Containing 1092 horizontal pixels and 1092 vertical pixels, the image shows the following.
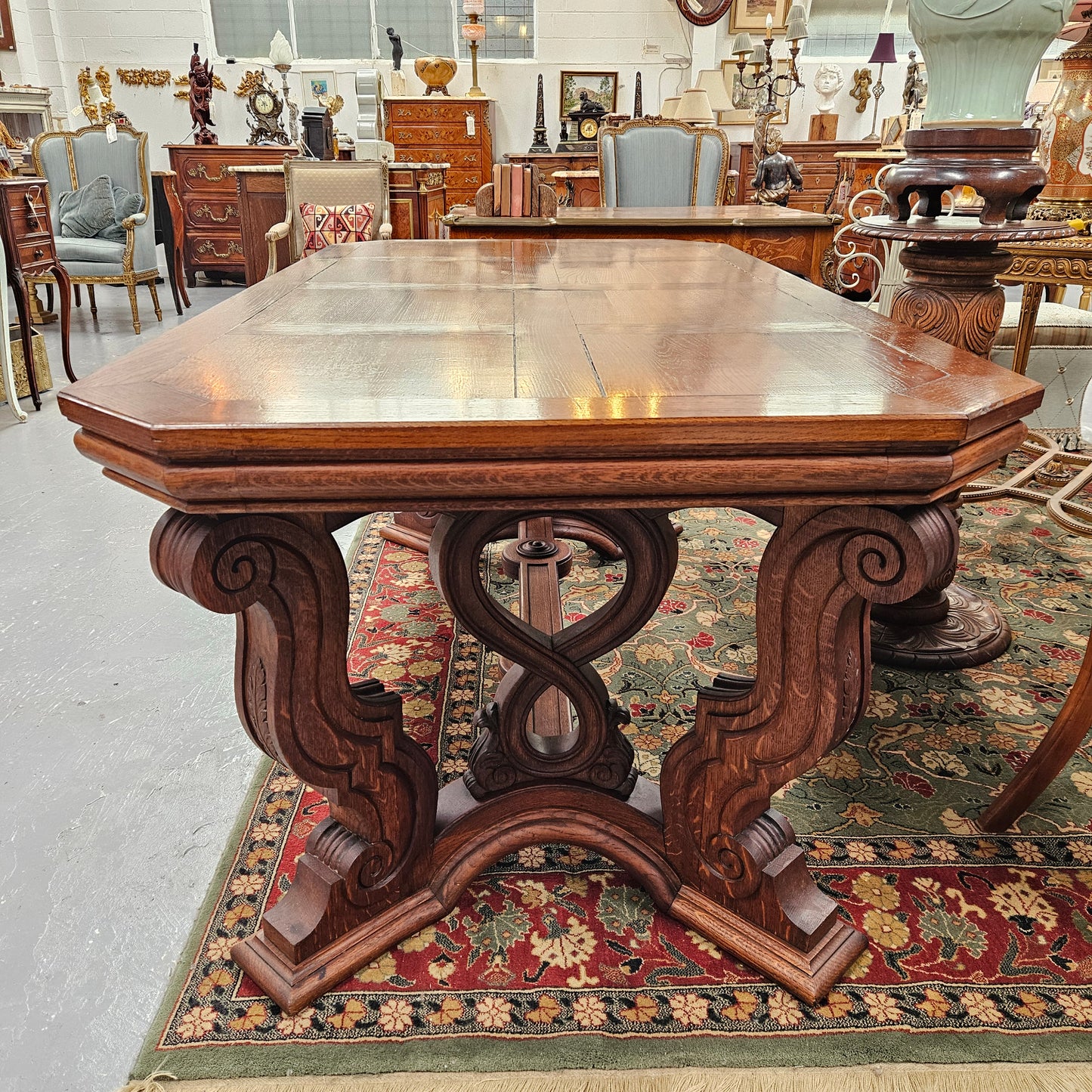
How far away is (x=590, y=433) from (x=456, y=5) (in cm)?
842

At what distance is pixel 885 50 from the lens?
7070mm

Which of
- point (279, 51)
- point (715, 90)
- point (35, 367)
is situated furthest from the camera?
point (279, 51)

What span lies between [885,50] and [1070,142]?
5260mm

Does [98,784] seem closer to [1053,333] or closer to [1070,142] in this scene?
[1070,142]

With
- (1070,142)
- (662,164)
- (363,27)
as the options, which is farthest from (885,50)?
(1070,142)

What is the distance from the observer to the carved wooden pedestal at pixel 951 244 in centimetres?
167

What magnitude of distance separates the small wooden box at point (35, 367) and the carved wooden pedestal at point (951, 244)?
3832mm

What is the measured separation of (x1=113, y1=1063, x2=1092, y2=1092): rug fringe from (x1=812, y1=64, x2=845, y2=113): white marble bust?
8092 mm

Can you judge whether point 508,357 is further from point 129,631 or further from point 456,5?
point 456,5

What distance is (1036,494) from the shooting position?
2.35 meters

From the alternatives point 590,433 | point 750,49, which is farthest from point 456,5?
point 590,433

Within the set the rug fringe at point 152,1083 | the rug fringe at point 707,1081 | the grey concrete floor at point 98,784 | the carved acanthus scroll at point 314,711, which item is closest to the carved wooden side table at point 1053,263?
the rug fringe at point 707,1081

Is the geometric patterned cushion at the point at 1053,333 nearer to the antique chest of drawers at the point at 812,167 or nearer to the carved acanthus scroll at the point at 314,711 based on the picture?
the carved acanthus scroll at the point at 314,711

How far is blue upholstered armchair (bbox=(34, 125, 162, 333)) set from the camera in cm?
534
